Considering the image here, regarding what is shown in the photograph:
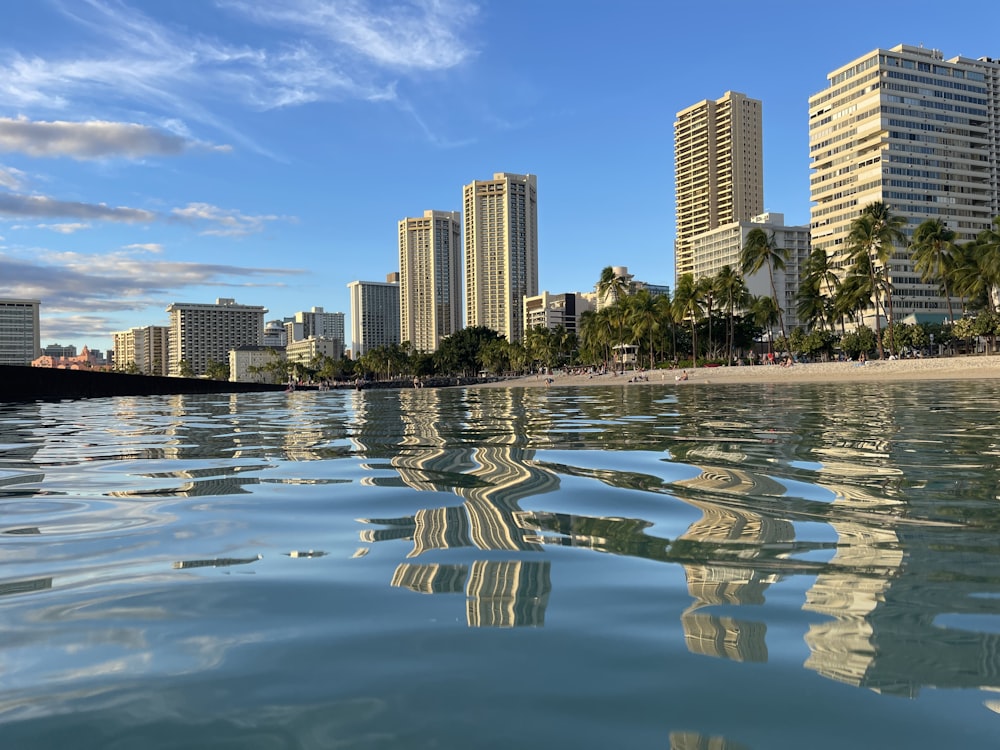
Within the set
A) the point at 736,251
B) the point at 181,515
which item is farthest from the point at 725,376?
the point at 736,251

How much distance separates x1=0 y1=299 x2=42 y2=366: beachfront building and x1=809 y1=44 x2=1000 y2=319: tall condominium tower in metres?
160

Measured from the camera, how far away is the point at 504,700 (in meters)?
2.13

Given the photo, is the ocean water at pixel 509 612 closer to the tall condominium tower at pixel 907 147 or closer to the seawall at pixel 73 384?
the seawall at pixel 73 384

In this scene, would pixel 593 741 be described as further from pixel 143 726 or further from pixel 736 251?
pixel 736 251

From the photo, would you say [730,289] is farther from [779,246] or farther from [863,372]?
[779,246]

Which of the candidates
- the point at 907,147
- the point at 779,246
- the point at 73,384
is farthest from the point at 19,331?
the point at 907,147

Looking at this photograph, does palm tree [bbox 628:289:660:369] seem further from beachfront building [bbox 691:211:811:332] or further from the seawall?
beachfront building [bbox 691:211:811:332]

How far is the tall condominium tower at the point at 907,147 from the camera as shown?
Result: 13475 centimetres

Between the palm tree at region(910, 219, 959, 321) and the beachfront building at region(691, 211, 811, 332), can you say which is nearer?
the palm tree at region(910, 219, 959, 321)

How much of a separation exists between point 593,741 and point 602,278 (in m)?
102

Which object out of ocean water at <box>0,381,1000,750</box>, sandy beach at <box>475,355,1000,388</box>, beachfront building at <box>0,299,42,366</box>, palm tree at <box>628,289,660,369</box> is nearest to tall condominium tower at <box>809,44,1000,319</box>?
palm tree at <box>628,289,660,369</box>

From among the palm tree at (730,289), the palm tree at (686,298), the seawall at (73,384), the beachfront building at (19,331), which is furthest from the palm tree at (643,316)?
the beachfront building at (19,331)

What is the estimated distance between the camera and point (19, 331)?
154500 mm

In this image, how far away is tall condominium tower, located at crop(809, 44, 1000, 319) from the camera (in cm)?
13475
